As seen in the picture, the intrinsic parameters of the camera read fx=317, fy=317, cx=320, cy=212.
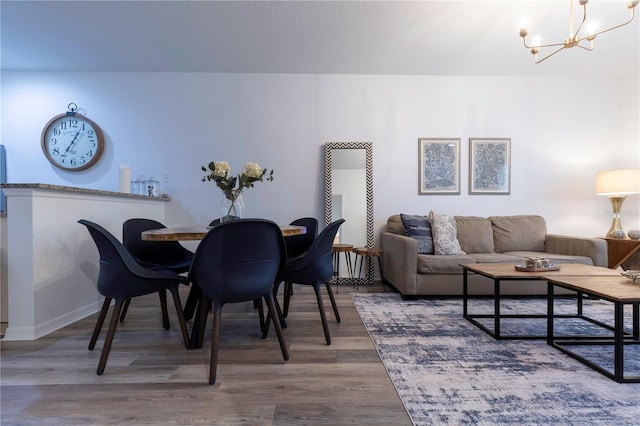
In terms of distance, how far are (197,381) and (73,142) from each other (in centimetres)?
366

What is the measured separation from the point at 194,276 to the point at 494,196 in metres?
3.75

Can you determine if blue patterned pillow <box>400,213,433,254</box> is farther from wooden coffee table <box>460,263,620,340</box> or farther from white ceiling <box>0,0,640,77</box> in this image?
white ceiling <box>0,0,640,77</box>

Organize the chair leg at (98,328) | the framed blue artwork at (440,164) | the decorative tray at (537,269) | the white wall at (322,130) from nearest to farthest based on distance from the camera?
the chair leg at (98,328), the decorative tray at (537,269), the white wall at (322,130), the framed blue artwork at (440,164)

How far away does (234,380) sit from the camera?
1607 mm

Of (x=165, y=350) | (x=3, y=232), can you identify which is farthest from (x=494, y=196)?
(x=3, y=232)

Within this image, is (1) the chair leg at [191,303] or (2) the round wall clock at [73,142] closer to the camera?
(1) the chair leg at [191,303]

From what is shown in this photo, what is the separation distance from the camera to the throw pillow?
3.38 metres

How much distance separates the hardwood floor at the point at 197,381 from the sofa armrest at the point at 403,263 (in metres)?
0.92

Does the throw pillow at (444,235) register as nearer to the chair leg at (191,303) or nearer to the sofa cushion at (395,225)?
the sofa cushion at (395,225)

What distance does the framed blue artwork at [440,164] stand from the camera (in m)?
3.98

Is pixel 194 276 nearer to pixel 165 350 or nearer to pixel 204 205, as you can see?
pixel 165 350

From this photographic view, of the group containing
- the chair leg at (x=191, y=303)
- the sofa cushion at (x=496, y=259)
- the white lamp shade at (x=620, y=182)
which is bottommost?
the chair leg at (x=191, y=303)

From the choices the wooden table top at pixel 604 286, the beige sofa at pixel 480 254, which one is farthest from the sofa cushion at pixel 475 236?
the wooden table top at pixel 604 286

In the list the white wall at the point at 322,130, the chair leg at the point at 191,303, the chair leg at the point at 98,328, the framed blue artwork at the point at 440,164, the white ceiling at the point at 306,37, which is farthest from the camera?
the framed blue artwork at the point at 440,164
